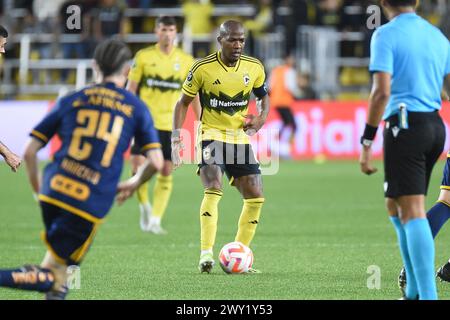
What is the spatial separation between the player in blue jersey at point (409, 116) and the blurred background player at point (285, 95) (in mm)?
16559

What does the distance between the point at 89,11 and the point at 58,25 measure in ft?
2.95

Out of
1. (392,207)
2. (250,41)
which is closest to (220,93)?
(392,207)

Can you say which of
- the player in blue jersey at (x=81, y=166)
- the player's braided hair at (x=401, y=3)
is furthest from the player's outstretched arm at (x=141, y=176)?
the player's braided hair at (x=401, y=3)

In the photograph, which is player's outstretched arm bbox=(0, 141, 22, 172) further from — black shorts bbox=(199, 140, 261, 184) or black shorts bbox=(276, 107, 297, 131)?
black shorts bbox=(276, 107, 297, 131)

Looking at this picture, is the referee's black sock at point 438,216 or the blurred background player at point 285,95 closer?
the referee's black sock at point 438,216

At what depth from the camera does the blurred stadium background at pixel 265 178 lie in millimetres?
8789

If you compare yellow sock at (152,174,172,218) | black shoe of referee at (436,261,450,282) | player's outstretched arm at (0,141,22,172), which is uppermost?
player's outstretched arm at (0,141,22,172)

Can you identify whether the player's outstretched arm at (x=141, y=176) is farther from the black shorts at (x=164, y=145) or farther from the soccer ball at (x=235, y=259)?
the black shorts at (x=164, y=145)

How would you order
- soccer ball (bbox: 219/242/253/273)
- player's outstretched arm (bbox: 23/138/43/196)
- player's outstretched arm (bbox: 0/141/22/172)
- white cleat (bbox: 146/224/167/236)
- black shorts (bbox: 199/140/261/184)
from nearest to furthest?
1. player's outstretched arm (bbox: 23/138/43/196)
2. player's outstretched arm (bbox: 0/141/22/172)
3. soccer ball (bbox: 219/242/253/273)
4. black shorts (bbox: 199/140/261/184)
5. white cleat (bbox: 146/224/167/236)

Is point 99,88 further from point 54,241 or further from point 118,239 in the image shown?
point 118,239

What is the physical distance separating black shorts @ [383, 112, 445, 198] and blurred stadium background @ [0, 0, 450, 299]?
1.35 m

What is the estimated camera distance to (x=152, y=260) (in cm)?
1011

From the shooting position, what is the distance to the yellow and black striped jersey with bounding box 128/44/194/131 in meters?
12.8

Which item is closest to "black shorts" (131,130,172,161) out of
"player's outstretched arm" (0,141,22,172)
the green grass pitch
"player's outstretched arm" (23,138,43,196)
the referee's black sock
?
the green grass pitch
